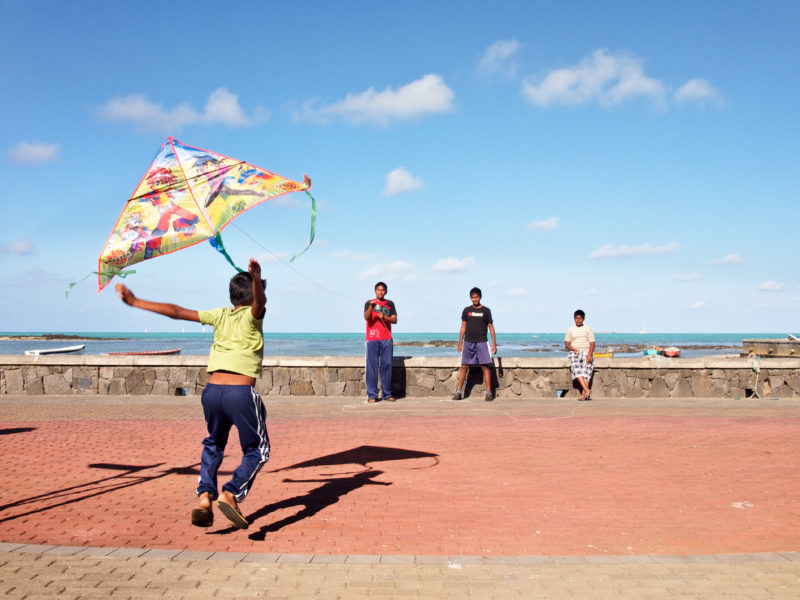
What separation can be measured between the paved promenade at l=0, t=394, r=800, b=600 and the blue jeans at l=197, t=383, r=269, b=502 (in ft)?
1.24

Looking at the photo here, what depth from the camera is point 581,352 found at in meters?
12.9

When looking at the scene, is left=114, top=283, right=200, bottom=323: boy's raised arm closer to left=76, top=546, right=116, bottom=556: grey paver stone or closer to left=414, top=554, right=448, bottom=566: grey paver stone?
left=76, top=546, right=116, bottom=556: grey paver stone

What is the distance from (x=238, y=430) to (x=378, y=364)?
7.92m

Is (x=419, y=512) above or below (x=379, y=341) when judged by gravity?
below

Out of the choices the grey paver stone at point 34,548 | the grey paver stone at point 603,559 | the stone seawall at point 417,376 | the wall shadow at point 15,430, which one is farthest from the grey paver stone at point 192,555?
the stone seawall at point 417,376

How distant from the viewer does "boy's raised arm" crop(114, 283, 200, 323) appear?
465 centimetres

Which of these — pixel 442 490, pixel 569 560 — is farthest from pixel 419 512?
pixel 569 560

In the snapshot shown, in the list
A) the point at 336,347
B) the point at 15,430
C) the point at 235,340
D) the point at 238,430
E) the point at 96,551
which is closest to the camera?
the point at 96,551

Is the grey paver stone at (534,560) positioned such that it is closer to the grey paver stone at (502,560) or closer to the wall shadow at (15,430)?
the grey paver stone at (502,560)

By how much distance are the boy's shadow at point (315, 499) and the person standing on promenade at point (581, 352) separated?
7.18 m

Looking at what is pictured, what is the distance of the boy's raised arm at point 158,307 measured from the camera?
15.3ft

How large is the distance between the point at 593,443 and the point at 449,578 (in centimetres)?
486

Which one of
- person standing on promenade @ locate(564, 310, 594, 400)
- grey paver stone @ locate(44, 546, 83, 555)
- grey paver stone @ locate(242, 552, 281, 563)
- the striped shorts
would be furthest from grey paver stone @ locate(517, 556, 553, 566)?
the striped shorts

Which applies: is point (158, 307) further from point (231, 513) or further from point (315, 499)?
point (315, 499)
